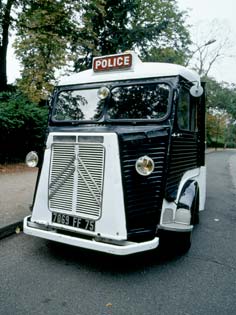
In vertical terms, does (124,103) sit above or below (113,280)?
above

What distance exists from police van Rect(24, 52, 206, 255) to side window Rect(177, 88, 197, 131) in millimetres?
15

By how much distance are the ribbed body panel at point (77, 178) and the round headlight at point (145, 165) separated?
46 centimetres

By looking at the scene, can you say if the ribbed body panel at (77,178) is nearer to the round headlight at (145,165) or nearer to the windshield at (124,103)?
Result: the round headlight at (145,165)

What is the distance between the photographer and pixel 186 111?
4.78 meters

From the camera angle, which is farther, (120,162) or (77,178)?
(77,178)

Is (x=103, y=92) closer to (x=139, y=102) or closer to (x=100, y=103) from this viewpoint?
(x=100, y=103)

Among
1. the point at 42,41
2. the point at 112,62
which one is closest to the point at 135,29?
the point at 42,41

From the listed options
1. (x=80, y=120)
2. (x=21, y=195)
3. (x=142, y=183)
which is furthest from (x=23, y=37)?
(x=142, y=183)

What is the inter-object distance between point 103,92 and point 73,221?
1.94 meters

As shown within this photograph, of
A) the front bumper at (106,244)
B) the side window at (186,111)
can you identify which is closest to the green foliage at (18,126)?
the side window at (186,111)

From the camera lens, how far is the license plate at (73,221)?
12.7 ft

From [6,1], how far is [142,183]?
13380 millimetres

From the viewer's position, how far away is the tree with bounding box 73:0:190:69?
743 inches

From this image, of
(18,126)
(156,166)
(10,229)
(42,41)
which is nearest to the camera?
(156,166)
